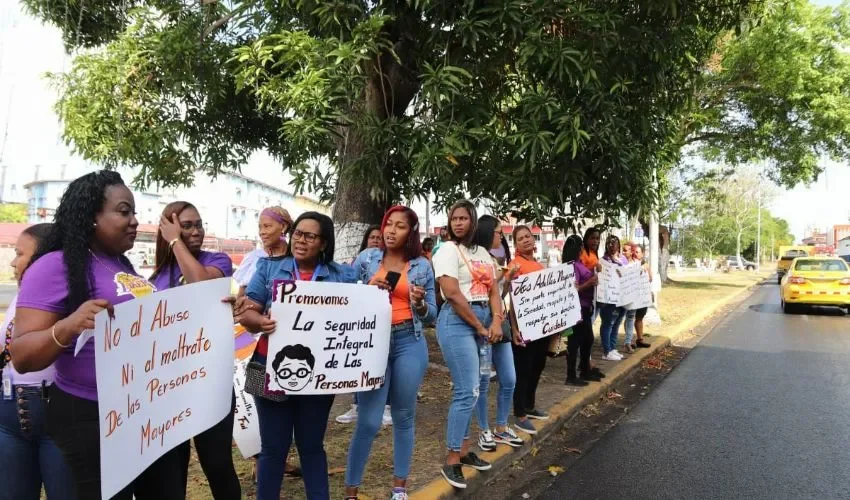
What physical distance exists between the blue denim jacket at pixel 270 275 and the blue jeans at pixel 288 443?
0.51m

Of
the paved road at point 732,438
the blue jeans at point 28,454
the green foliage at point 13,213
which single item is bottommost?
the paved road at point 732,438

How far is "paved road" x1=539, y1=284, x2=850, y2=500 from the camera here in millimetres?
4008

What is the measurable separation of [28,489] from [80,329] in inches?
37.9

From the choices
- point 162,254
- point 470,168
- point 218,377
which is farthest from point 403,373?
point 470,168

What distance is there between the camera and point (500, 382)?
431cm

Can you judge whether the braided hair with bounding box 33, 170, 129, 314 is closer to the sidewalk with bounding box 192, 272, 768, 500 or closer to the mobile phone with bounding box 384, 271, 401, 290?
the mobile phone with bounding box 384, 271, 401, 290

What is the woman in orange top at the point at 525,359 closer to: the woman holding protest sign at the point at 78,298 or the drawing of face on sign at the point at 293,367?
the drawing of face on sign at the point at 293,367

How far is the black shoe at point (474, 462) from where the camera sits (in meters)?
4.02

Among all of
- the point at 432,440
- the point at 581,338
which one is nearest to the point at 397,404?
the point at 432,440

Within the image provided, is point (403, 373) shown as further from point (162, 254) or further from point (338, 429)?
point (338, 429)

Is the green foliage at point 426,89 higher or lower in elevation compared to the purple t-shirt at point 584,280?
higher

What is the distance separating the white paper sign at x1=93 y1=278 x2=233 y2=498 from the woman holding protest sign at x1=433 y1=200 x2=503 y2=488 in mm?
1470

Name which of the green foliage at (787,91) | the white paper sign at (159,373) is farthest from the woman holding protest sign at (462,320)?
the green foliage at (787,91)

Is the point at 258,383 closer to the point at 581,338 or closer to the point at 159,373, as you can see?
the point at 159,373
